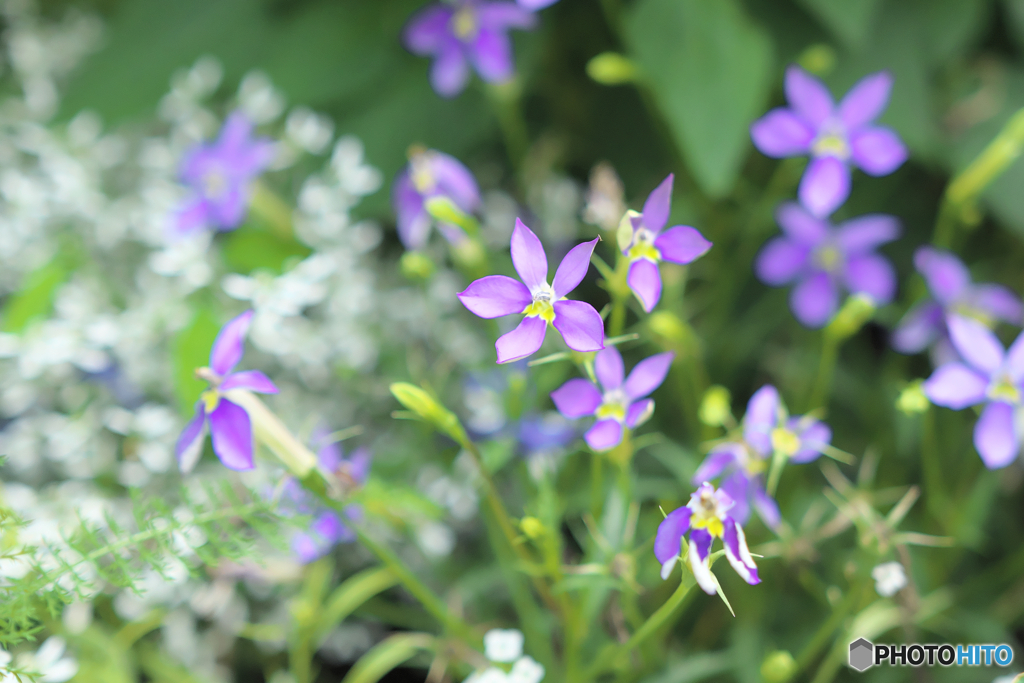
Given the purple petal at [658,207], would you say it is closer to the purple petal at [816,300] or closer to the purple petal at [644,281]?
the purple petal at [644,281]

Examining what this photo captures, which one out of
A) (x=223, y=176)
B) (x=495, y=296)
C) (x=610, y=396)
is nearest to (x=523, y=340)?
(x=495, y=296)

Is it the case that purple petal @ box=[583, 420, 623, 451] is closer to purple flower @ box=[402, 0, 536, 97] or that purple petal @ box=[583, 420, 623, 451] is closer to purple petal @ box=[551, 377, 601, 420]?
purple petal @ box=[551, 377, 601, 420]

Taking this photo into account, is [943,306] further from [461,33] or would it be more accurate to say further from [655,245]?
[461,33]

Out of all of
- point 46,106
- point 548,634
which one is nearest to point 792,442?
point 548,634

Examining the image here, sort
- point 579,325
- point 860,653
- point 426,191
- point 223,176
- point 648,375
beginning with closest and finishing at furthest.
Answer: point 579,325
point 648,375
point 860,653
point 426,191
point 223,176

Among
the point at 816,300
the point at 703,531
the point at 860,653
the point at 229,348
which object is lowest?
the point at 860,653

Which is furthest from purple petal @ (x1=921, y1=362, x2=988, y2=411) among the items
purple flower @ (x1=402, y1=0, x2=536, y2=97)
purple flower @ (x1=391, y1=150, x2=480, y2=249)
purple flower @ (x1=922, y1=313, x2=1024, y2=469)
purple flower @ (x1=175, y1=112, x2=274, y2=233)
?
purple flower @ (x1=175, y1=112, x2=274, y2=233)
